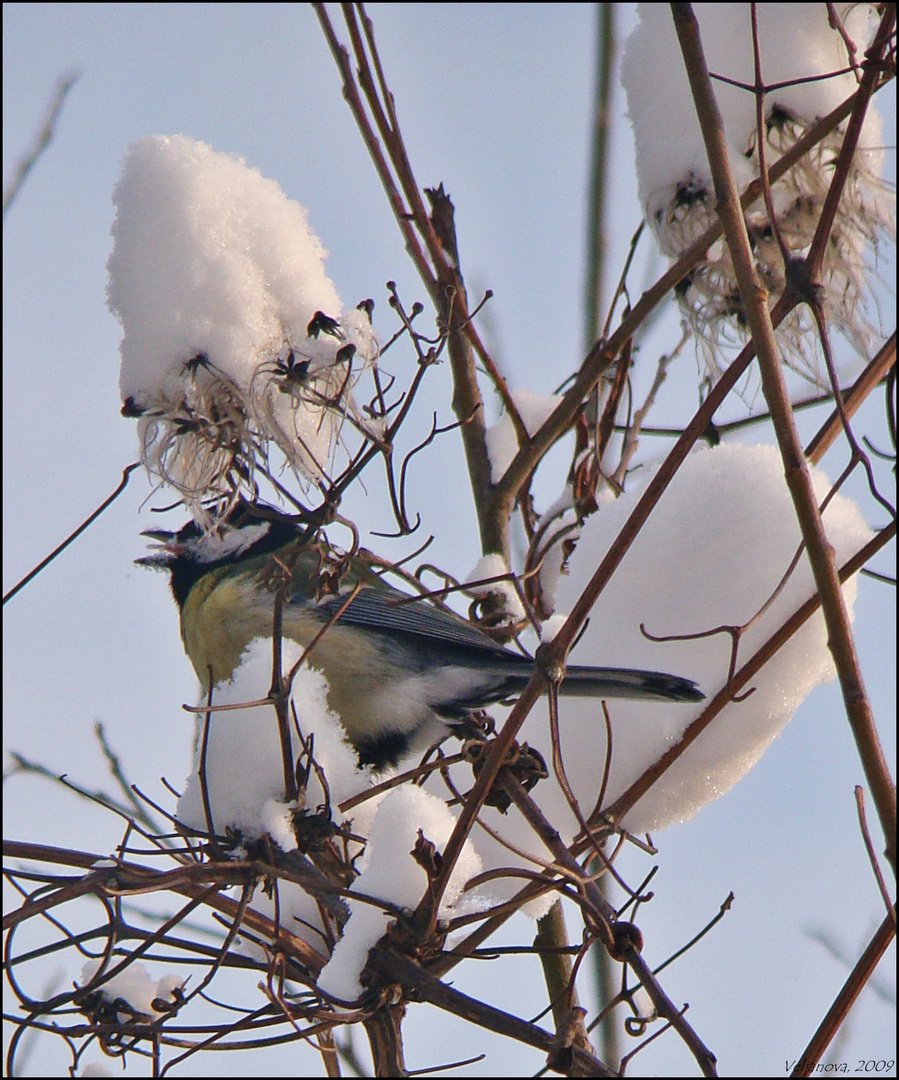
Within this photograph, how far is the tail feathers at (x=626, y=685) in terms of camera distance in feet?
5.88

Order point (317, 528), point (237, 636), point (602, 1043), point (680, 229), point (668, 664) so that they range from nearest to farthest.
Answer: point (317, 528) < point (668, 664) < point (680, 229) < point (602, 1043) < point (237, 636)

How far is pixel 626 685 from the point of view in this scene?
1.87 meters

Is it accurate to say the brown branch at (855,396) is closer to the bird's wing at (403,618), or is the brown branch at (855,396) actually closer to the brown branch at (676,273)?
the brown branch at (676,273)

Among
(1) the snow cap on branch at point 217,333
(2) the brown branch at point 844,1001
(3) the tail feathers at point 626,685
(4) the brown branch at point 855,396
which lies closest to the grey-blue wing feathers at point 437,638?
(3) the tail feathers at point 626,685

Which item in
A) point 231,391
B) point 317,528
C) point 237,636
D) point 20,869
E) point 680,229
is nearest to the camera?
point 20,869

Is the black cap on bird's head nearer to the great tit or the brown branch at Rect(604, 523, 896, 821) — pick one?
the great tit

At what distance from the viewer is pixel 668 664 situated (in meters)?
1.84

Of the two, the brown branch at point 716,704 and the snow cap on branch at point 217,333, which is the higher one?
the snow cap on branch at point 217,333

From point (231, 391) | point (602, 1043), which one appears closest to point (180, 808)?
point (231, 391)

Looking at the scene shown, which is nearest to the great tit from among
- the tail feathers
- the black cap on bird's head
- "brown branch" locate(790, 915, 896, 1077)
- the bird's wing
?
the bird's wing

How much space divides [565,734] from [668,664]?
8.5 inches

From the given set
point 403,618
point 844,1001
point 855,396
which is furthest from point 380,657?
point 844,1001

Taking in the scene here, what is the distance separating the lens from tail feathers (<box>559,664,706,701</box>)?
1.79 meters

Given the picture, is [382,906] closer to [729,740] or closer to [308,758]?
[308,758]
